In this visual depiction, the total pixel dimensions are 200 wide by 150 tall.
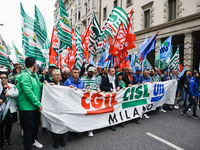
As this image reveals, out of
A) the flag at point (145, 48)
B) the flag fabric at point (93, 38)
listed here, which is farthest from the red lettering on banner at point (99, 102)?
the flag at point (145, 48)

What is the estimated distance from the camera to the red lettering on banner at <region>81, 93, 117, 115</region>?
4051mm

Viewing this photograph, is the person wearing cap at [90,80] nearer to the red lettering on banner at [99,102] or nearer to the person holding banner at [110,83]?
the person holding banner at [110,83]

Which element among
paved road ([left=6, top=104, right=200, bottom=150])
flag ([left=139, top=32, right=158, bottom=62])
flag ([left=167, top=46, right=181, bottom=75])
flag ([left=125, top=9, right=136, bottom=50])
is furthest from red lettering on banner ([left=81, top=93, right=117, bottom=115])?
flag ([left=167, top=46, right=181, bottom=75])

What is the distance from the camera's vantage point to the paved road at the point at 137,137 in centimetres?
343

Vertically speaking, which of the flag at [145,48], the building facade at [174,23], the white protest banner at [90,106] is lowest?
the white protest banner at [90,106]

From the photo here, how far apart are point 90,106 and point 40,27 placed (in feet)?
8.69

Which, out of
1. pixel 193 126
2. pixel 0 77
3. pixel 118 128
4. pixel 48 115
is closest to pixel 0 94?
pixel 0 77

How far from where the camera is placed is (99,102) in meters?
4.33

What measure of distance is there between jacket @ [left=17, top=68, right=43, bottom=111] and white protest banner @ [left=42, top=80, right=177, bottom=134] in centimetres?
48

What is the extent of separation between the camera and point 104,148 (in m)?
3.35

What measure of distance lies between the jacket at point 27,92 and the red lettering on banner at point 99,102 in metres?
1.32

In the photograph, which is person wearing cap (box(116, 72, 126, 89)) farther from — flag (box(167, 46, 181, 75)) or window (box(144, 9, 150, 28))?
window (box(144, 9, 150, 28))

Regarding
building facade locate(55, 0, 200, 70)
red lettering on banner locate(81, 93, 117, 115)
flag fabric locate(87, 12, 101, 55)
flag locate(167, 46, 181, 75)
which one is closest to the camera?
red lettering on banner locate(81, 93, 117, 115)

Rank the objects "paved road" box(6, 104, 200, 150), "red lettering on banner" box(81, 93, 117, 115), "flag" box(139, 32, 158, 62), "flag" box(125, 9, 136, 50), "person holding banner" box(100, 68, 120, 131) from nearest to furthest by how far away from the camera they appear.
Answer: "paved road" box(6, 104, 200, 150)
"red lettering on banner" box(81, 93, 117, 115)
"person holding banner" box(100, 68, 120, 131)
"flag" box(125, 9, 136, 50)
"flag" box(139, 32, 158, 62)
